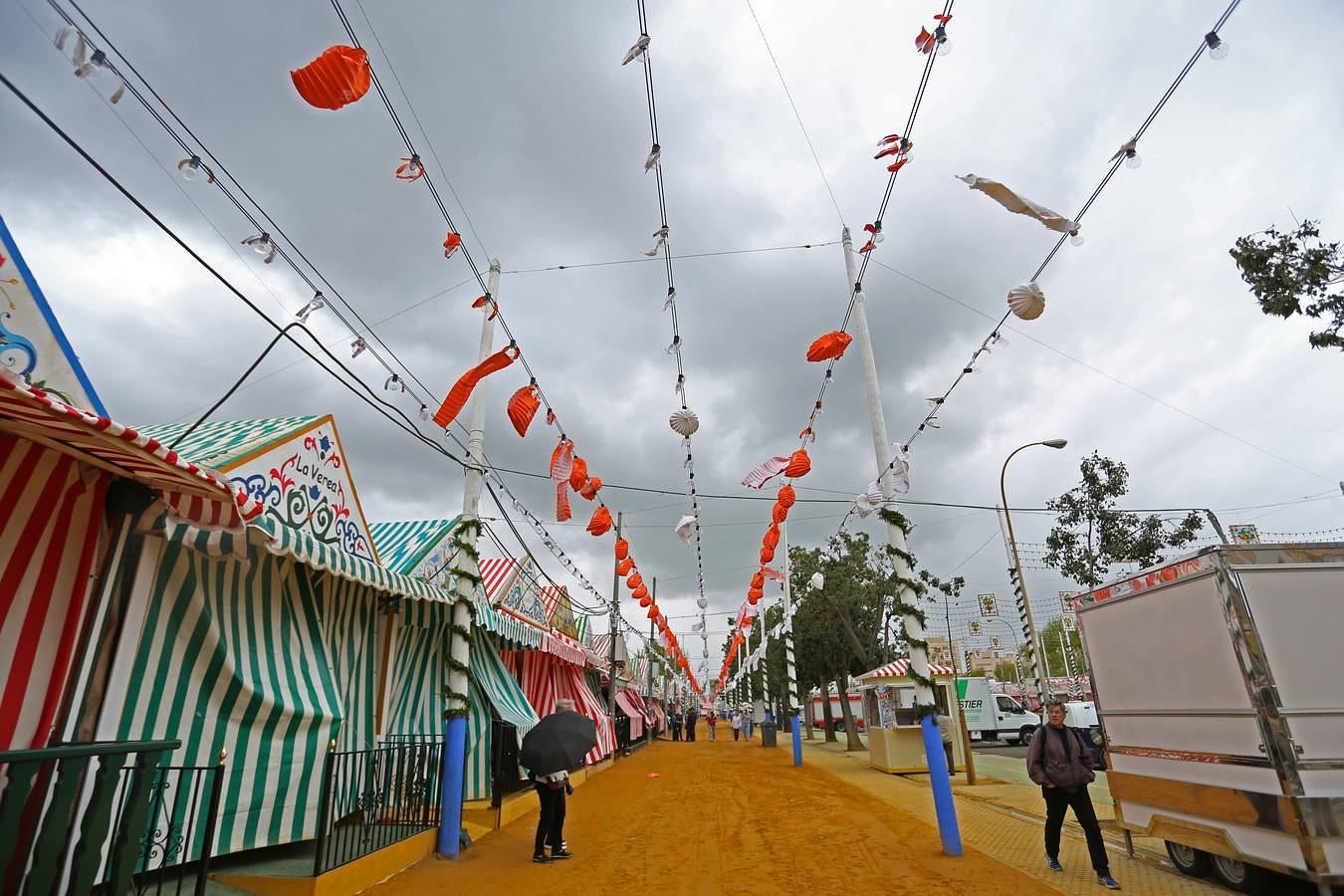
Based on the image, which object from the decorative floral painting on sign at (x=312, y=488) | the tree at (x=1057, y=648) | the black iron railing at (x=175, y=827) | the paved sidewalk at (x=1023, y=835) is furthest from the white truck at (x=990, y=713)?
the black iron railing at (x=175, y=827)

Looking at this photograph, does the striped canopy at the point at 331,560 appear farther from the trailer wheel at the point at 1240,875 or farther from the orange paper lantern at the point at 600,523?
the trailer wheel at the point at 1240,875

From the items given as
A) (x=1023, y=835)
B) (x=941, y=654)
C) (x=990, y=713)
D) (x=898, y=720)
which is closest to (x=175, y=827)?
(x=1023, y=835)

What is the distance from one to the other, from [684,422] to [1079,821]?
6.36 m

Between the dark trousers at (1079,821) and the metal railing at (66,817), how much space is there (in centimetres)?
753

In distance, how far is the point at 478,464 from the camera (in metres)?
8.39

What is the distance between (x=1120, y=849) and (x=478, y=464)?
912 centimetres

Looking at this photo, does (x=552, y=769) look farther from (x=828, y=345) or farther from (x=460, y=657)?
(x=828, y=345)

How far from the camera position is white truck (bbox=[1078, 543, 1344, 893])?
5.02 m

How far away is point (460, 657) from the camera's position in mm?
7816

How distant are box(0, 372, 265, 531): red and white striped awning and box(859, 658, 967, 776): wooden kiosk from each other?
1587cm

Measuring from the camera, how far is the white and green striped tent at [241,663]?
4.83 meters

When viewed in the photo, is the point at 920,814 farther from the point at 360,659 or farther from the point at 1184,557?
the point at 360,659

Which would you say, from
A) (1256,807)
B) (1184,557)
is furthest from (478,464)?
(1256,807)

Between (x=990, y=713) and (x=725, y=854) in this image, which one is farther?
(x=990, y=713)
